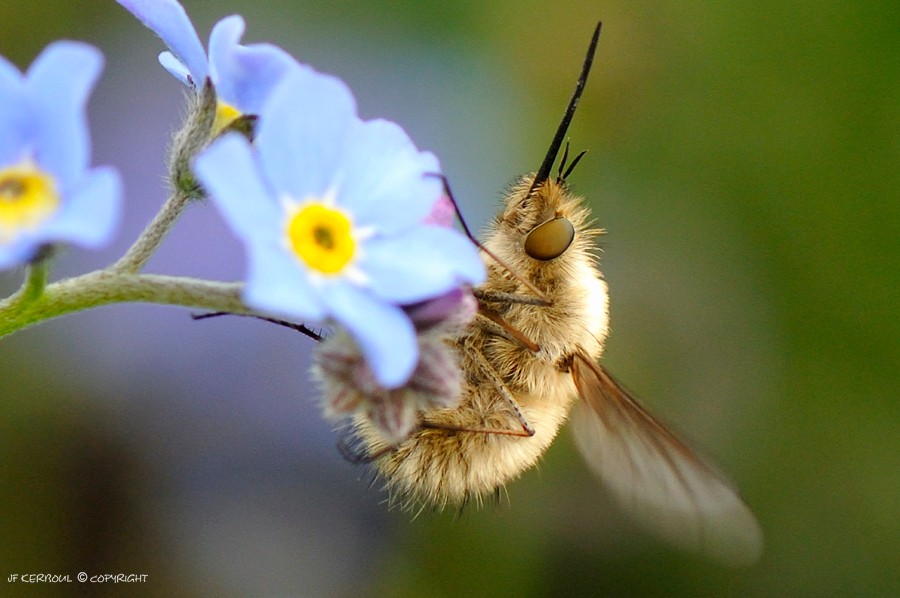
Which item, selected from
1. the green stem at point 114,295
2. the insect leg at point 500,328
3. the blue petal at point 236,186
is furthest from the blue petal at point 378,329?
the insect leg at point 500,328

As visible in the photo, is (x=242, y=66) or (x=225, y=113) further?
(x=225, y=113)

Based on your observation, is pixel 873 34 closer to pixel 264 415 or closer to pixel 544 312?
pixel 544 312

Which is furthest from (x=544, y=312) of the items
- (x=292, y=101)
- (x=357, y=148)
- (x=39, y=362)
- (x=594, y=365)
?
(x=39, y=362)

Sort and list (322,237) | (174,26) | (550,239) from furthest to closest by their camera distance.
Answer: (550,239) < (174,26) < (322,237)

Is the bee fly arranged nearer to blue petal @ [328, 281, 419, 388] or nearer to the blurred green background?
blue petal @ [328, 281, 419, 388]

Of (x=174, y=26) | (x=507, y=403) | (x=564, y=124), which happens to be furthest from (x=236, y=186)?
(x=507, y=403)

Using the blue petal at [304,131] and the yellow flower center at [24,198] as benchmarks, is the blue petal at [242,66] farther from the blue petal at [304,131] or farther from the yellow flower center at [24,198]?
the yellow flower center at [24,198]

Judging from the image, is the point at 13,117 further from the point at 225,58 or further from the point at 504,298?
the point at 504,298

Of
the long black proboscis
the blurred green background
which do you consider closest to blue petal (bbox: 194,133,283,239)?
the long black proboscis
